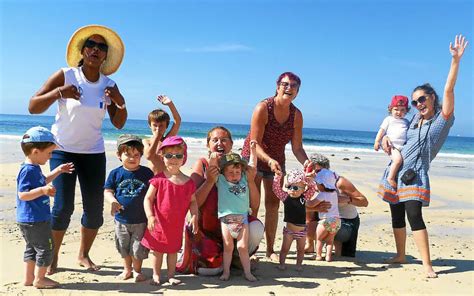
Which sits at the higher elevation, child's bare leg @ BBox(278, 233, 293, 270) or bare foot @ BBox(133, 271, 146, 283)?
child's bare leg @ BBox(278, 233, 293, 270)

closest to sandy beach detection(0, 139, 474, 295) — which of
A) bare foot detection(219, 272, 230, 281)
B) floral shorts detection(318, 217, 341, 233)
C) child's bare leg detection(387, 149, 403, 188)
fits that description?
bare foot detection(219, 272, 230, 281)

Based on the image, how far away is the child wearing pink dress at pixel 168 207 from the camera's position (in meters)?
4.26

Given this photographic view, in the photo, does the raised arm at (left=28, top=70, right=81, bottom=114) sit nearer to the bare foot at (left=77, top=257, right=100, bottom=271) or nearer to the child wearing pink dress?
the child wearing pink dress

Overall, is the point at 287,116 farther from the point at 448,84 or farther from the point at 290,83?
the point at 448,84

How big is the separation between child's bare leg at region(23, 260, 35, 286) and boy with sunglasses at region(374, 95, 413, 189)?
3946 millimetres

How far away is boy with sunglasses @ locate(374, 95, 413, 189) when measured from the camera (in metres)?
5.31

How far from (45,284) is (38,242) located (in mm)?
Result: 416

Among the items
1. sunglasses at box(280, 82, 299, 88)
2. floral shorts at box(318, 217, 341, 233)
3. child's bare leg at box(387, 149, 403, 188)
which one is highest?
sunglasses at box(280, 82, 299, 88)

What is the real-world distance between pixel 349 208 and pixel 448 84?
6.49 feet

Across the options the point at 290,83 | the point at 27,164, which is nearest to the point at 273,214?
the point at 290,83

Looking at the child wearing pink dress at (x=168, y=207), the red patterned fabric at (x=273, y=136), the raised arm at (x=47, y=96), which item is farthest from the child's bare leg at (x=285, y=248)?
the raised arm at (x=47, y=96)

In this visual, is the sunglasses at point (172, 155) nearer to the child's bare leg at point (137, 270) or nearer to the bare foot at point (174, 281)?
the child's bare leg at point (137, 270)

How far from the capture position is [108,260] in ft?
17.1

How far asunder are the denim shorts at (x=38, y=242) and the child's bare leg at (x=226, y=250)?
1.63 metres
